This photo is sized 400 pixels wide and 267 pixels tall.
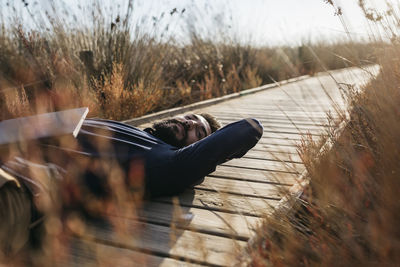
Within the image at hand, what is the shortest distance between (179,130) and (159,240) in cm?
95

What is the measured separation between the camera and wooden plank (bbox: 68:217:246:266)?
4.97ft

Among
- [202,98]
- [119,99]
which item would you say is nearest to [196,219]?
[119,99]

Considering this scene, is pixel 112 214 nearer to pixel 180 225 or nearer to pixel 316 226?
pixel 180 225

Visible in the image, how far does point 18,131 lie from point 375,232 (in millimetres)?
1586

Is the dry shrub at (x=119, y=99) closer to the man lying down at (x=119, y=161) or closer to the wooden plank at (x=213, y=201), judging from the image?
the man lying down at (x=119, y=161)

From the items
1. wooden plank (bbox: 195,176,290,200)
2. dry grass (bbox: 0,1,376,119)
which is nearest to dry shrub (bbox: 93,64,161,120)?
dry grass (bbox: 0,1,376,119)

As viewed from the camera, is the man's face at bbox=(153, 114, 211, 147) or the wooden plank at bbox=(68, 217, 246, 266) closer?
the wooden plank at bbox=(68, 217, 246, 266)

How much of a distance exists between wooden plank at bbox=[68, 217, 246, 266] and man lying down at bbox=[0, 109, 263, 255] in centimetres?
20

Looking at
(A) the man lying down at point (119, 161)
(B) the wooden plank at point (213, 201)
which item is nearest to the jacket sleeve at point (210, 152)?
(A) the man lying down at point (119, 161)

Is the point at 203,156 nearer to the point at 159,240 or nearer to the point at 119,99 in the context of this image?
the point at 159,240

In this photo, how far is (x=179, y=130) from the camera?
2.47 metres

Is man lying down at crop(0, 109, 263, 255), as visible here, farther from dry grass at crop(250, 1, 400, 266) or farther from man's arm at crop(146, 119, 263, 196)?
dry grass at crop(250, 1, 400, 266)

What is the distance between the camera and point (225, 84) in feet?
24.3

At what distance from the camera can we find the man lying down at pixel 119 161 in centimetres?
177
